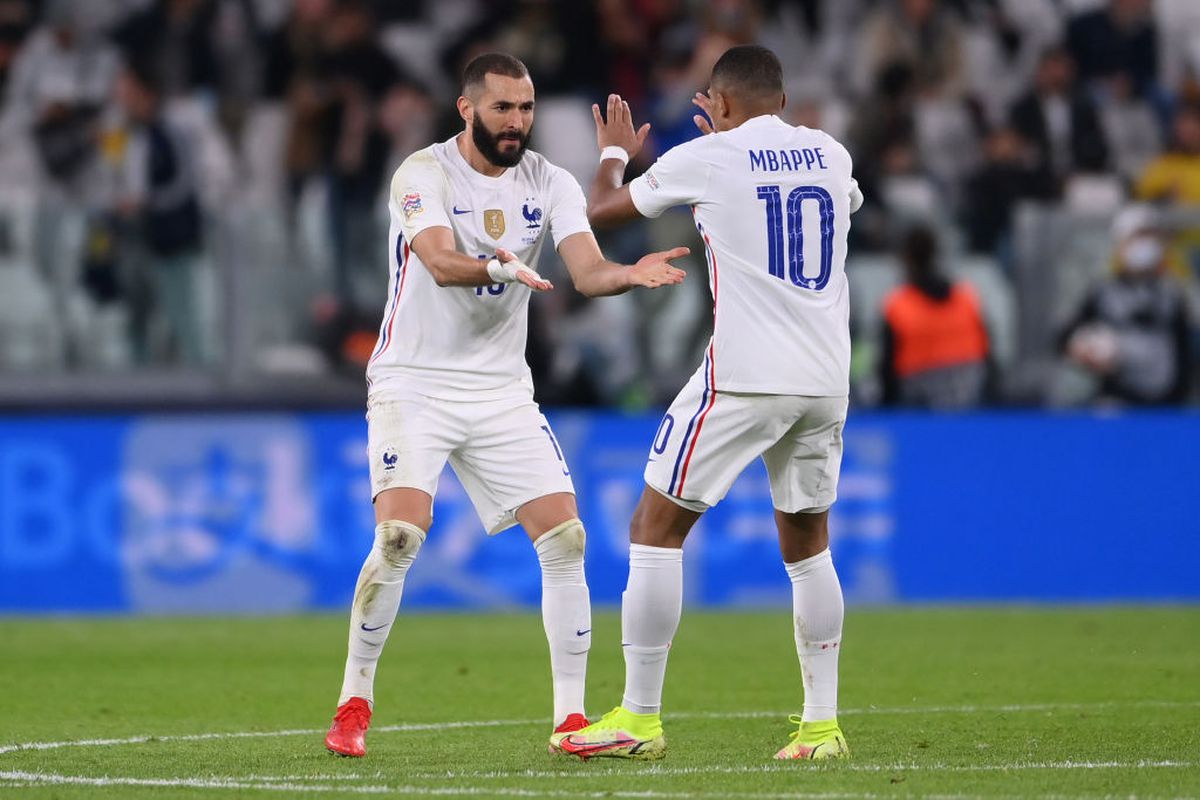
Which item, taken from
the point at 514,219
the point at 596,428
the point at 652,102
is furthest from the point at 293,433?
the point at 514,219

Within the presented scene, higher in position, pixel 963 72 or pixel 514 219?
pixel 963 72

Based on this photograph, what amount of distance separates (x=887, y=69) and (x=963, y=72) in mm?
849

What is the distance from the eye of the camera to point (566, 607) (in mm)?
7535

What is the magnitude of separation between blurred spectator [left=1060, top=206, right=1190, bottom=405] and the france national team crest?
7.85 metres

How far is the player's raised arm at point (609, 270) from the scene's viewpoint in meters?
6.59

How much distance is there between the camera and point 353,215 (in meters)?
14.0

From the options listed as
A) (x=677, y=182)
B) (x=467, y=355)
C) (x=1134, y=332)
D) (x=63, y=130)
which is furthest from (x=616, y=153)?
(x=63, y=130)

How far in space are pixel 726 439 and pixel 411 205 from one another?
4.47 ft

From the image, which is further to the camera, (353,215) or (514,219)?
(353,215)

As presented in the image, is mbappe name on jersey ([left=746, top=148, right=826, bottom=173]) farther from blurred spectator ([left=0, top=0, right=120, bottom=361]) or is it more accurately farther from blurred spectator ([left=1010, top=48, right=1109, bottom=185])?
blurred spectator ([left=1010, top=48, right=1109, bottom=185])

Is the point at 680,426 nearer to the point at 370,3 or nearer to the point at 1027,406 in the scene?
the point at 1027,406

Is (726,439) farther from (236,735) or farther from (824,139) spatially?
(236,735)

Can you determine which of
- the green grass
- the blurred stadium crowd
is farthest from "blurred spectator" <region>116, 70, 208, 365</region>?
the green grass

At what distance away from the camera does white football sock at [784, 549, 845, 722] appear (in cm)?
716
